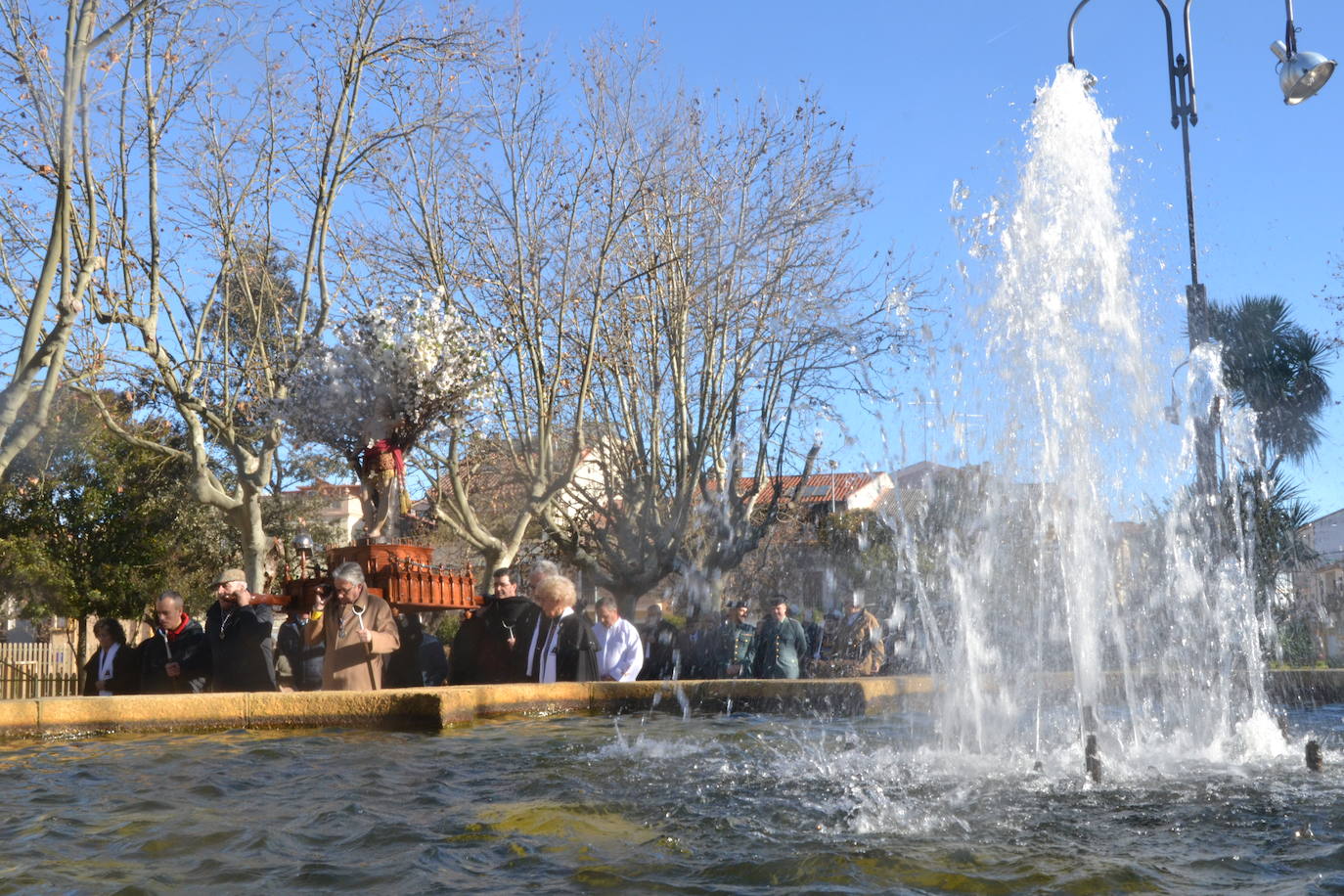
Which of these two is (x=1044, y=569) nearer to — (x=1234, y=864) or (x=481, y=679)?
(x=481, y=679)

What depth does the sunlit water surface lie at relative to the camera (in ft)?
11.1

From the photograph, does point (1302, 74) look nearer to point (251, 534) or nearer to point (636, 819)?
point (636, 819)

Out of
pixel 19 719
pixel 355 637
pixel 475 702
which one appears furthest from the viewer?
pixel 355 637

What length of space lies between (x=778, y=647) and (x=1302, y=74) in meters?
5.57

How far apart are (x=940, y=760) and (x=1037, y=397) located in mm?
2991

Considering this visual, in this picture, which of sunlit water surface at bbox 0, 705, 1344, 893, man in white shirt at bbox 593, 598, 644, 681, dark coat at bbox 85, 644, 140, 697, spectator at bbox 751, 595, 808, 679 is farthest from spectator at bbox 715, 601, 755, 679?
dark coat at bbox 85, 644, 140, 697

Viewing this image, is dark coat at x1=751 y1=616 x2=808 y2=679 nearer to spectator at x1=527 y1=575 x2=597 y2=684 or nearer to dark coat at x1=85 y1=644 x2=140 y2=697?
spectator at x1=527 y1=575 x2=597 y2=684

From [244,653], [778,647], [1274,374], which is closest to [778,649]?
[778,647]

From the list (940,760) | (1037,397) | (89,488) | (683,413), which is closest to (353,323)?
(1037,397)

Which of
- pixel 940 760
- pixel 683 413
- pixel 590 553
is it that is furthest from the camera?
pixel 590 553

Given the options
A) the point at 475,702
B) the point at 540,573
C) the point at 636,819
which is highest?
the point at 540,573

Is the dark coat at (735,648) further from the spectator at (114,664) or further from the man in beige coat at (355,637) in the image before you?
the spectator at (114,664)

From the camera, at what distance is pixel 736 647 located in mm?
10531

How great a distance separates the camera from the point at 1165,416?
8.98 m
